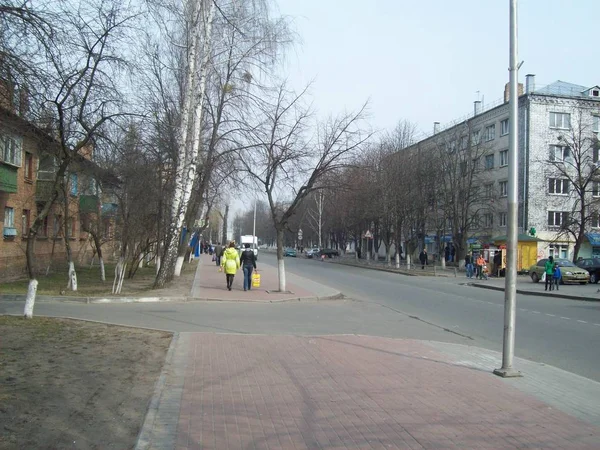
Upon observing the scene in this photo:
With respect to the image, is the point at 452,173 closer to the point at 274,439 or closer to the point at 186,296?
the point at 186,296

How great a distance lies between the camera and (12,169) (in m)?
22.4

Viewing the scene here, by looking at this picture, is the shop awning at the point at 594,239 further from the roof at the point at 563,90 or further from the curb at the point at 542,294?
the curb at the point at 542,294

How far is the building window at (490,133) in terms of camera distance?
51.7 m

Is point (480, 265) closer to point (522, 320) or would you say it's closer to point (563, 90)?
point (522, 320)

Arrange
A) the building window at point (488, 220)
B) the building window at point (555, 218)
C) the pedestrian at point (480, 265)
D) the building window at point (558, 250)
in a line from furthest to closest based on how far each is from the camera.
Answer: the building window at point (488, 220) < the building window at point (558, 250) < the building window at point (555, 218) < the pedestrian at point (480, 265)

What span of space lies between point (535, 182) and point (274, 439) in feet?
154

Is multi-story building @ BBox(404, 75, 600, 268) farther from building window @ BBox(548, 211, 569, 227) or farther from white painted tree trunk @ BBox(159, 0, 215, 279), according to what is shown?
white painted tree trunk @ BBox(159, 0, 215, 279)

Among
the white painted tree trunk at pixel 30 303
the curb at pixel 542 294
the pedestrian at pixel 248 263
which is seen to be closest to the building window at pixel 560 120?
the curb at pixel 542 294

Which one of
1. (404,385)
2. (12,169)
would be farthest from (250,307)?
(12,169)

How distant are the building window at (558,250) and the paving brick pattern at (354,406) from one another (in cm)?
4388

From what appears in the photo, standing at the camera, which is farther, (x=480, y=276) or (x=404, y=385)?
(x=480, y=276)

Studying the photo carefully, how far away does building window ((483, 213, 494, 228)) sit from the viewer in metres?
51.6

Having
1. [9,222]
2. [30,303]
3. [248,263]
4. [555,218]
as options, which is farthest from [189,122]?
[555,218]

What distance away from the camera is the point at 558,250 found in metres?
48.5
